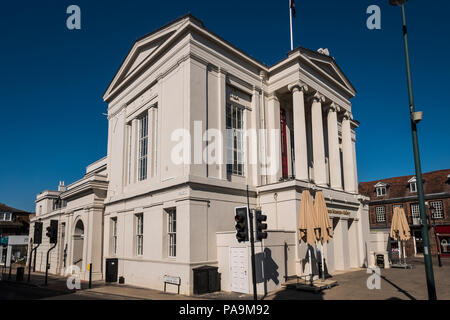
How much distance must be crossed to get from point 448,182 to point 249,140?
97.5 feet

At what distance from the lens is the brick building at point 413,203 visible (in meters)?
37.7

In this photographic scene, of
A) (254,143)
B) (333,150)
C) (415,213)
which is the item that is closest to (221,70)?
(254,143)

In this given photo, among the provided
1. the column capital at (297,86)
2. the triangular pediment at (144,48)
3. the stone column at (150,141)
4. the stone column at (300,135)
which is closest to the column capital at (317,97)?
the stone column at (300,135)

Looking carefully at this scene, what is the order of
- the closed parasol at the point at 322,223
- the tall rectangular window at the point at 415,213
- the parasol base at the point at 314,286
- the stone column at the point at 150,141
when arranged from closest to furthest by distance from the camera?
the parasol base at the point at 314,286
the closed parasol at the point at 322,223
the stone column at the point at 150,141
the tall rectangular window at the point at 415,213

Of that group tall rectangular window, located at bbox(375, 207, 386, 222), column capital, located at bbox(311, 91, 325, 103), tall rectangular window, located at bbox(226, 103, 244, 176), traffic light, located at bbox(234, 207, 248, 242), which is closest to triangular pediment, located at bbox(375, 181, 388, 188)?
tall rectangular window, located at bbox(375, 207, 386, 222)

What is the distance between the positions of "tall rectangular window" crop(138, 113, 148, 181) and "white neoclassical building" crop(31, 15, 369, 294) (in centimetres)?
9

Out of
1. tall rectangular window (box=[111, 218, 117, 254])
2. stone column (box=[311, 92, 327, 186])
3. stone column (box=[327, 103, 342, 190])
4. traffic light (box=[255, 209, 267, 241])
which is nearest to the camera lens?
traffic light (box=[255, 209, 267, 241])

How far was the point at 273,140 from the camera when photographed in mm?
22000

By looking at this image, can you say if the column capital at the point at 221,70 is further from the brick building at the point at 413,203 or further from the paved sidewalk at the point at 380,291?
the brick building at the point at 413,203

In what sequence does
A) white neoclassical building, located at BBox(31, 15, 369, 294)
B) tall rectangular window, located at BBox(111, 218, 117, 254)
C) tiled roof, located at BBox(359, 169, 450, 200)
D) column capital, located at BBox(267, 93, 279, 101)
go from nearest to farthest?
white neoclassical building, located at BBox(31, 15, 369, 294)
column capital, located at BBox(267, 93, 279, 101)
tall rectangular window, located at BBox(111, 218, 117, 254)
tiled roof, located at BBox(359, 169, 450, 200)

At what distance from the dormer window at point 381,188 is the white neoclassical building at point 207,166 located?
71.8 ft

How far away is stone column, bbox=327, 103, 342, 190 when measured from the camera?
24.4m

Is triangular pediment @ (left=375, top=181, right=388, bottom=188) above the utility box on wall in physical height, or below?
above

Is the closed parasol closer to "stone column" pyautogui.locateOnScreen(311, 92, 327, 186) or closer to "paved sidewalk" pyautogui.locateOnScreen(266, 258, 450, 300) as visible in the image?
"paved sidewalk" pyautogui.locateOnScreen(266, 258, 450, 300)
